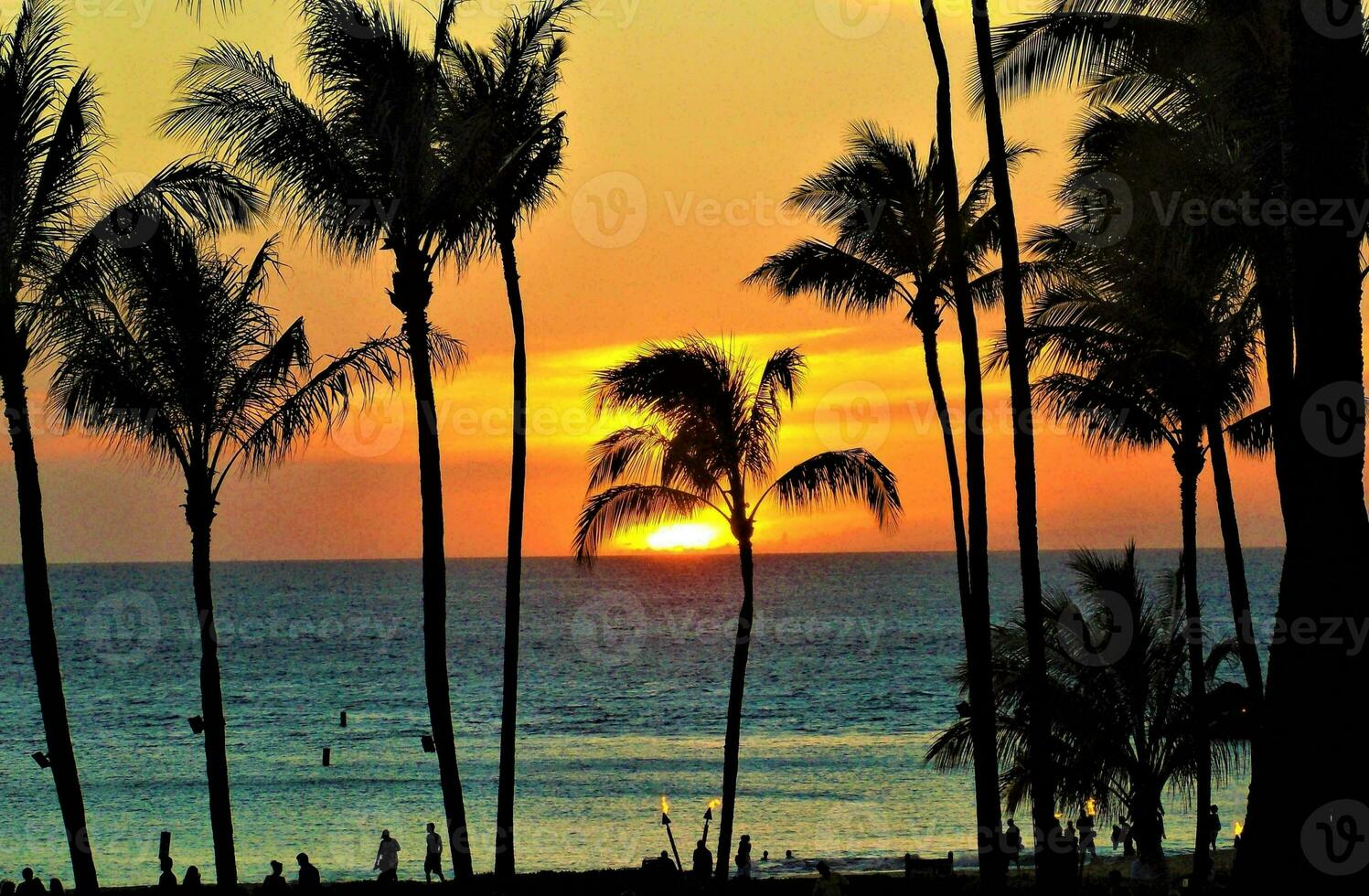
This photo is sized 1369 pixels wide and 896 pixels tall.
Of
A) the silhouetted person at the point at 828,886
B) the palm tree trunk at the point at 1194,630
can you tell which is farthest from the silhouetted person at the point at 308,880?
the palm tree trunk at the point at 1194,630

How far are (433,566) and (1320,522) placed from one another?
10.3 m

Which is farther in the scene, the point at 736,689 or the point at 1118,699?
the point at 736,689

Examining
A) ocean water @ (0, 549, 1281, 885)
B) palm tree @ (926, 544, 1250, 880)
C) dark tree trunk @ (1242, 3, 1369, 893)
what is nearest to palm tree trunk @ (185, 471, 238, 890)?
palm tree @ (926, 544, 1250, 880)

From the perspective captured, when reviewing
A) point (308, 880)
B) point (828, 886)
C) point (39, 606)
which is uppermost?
point (39, 606)

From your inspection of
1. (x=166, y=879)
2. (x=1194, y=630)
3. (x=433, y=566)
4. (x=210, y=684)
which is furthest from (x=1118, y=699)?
(x=166, y=879)

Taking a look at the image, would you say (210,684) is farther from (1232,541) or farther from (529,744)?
(529,744)

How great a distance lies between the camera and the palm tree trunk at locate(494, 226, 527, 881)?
21641 millimetres

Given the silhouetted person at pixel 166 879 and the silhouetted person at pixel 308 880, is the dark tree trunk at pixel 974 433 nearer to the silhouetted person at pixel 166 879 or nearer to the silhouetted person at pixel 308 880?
the silhouetted person at pixel 308 880

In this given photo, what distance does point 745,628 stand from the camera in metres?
26.3

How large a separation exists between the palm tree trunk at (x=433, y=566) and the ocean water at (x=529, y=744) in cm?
2211

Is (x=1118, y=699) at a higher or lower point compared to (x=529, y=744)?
higher

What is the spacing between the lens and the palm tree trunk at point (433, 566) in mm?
18234

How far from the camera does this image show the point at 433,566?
59.5 feet

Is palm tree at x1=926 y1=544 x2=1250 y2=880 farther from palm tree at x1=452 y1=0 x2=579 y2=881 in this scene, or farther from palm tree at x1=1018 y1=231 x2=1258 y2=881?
palm tree at x1=452 y1=0 x2=579 y2=881
